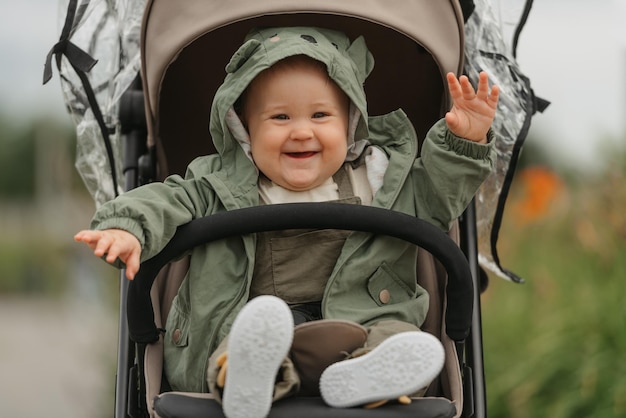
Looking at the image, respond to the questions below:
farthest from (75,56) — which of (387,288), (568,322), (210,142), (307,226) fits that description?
(568,322)

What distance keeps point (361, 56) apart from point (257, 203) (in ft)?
1.69

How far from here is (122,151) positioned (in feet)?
9.99

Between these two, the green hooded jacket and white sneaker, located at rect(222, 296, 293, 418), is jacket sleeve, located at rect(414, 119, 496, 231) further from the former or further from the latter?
white sneaker, located at rect(222, 296, 293, 418)

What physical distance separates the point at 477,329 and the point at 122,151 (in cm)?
128

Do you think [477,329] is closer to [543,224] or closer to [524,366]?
[524,366]

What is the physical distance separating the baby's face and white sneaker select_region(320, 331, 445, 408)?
0.65m

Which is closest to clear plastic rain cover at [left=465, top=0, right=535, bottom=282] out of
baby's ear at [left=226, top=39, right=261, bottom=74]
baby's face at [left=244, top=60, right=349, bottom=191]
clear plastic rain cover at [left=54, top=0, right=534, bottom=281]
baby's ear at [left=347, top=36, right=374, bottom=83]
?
clear plastic rain cover at [left=54, top=0, right=534, bottom=281]

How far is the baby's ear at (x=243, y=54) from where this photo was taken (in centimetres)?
245

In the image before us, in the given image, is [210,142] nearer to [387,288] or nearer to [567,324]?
[387,288]

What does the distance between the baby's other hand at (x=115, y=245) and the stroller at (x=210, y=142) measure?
0.14 metres

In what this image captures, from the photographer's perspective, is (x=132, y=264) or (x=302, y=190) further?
(x=302, y=190)

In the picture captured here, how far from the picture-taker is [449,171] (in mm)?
2355

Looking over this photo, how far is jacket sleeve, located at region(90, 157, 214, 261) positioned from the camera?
2.12 metres

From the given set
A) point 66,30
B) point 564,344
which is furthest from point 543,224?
point 66,30
